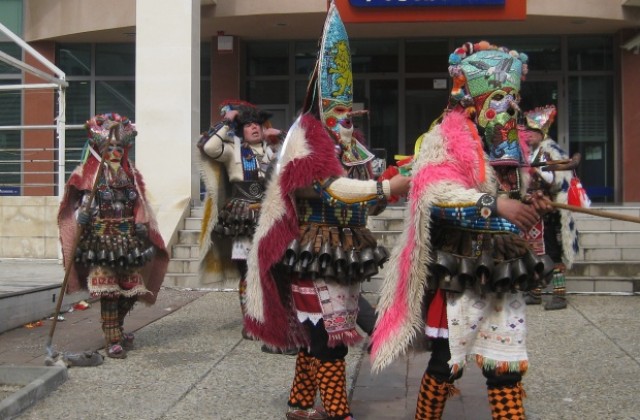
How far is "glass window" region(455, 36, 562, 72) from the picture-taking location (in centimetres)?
1534

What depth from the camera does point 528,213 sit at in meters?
2.99

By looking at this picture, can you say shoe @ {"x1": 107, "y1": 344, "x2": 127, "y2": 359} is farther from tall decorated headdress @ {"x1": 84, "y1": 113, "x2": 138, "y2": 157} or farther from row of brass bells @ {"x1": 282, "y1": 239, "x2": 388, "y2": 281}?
row of brass bells @ {"x1": 282, "y1": 239, "x2": 388, "y2": 281}

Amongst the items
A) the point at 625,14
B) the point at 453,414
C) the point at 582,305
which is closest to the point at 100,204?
the point at 453,414

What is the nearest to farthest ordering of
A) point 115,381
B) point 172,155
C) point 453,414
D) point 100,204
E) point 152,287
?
point 453,414
point 115,381
point 100,204
point 152,287
point 172,155

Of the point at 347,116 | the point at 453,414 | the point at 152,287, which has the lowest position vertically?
the point at 453,414

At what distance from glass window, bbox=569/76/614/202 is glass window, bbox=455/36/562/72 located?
0.54 metres

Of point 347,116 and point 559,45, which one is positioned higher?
point 559,45

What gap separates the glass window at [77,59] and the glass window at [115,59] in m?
0.22

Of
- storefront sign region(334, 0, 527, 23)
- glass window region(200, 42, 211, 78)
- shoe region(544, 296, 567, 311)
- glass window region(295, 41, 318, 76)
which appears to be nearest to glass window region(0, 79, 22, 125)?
glass window region(200, 42, 211, 78)

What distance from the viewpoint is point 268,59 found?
15.9m

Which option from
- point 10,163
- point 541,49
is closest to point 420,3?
point 541,49

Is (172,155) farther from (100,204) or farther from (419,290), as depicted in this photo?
(419,290)

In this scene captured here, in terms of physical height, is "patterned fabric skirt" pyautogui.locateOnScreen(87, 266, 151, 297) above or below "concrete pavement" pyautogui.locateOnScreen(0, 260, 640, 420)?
above

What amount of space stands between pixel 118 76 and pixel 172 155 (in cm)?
581
